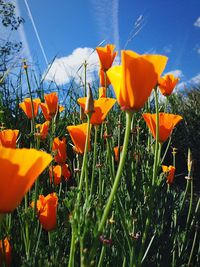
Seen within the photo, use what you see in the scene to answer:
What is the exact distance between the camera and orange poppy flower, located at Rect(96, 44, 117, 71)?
240 cm

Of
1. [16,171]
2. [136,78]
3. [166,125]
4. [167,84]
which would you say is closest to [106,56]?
[167,84]

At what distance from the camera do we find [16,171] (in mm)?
870

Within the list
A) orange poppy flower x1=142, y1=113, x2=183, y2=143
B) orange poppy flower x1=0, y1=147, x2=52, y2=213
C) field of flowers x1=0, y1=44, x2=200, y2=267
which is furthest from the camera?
orange poppy flower x1=142, y1=113, x2=183, y2=143

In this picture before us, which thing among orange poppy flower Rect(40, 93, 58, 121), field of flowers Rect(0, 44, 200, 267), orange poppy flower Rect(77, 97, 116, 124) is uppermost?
orange poppy flower Rect(40, 93, 58, 121)

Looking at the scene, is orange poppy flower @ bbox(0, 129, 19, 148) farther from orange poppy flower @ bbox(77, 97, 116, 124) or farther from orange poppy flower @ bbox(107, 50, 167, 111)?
orange poppy flower @ bbox(107, 50, 167, 111)

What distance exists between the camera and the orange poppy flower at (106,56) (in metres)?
2.40

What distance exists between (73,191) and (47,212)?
0.50 feet

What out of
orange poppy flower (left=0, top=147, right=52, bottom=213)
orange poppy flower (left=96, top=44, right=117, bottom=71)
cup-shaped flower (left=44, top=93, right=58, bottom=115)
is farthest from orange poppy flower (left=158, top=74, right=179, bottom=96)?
orange poppy flower (left=0, top=147, right=52, bottom=213)

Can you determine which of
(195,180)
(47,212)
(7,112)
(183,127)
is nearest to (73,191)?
(47,212)

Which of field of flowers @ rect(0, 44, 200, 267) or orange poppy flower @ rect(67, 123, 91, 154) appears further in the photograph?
orange poppy flower @ rect(67, 123, 91, 154)

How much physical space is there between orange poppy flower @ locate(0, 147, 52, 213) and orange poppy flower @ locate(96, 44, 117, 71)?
1.57 metres

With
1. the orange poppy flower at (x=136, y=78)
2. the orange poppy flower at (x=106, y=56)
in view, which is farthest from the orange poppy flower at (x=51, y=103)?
the orange poppy flower at (x=136, y=78)

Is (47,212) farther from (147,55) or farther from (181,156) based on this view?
(181,156)

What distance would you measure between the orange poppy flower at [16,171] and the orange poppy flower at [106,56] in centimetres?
157
